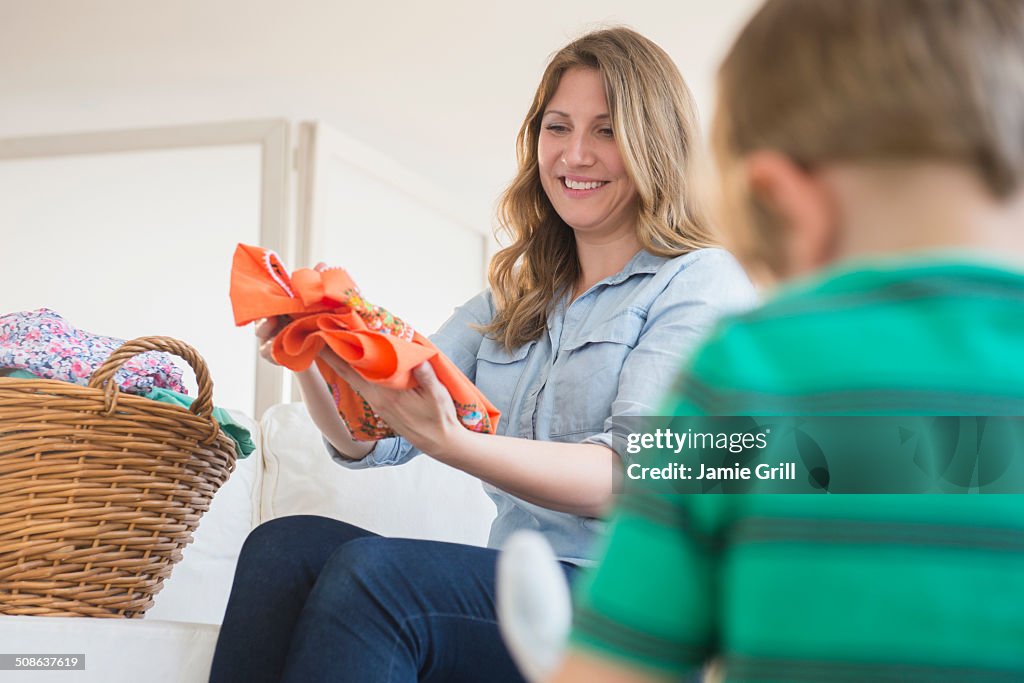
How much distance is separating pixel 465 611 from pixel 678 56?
11.8 ft

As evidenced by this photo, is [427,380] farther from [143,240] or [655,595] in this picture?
[143,240]

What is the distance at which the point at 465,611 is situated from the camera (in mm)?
990

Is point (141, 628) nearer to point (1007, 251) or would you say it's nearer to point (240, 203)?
point (1007, 251)

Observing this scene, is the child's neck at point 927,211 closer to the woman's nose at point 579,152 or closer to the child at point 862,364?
the child at point 862,364

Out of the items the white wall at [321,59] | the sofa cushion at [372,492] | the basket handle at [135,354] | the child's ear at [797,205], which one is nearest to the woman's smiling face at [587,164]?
the basket handle at [135,354]

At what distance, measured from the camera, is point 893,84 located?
423mm

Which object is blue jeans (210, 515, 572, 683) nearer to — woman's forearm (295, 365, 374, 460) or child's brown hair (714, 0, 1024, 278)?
woman's forearm (295, 365, 374, 460)

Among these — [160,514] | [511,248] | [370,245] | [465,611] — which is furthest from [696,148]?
[370,245]

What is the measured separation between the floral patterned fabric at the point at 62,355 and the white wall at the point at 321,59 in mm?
2534

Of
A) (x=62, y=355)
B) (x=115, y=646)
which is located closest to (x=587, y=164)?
(x=62, y=355)

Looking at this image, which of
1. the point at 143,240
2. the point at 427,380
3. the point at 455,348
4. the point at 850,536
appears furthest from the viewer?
the point at 143,240

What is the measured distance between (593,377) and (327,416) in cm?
34

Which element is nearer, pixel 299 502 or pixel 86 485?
pixel 86 485

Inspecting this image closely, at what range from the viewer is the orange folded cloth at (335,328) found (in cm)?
101
